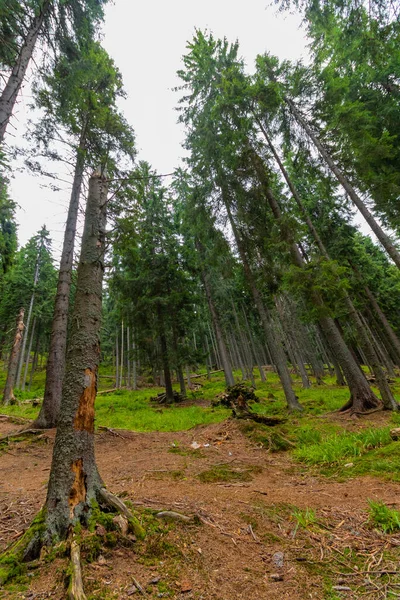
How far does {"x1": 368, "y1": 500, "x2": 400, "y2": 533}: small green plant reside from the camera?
8.67 ft

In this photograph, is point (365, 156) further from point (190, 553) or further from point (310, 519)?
point (190, 553)

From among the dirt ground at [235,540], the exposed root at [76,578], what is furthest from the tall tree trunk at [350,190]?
the exposed root at [76,578]

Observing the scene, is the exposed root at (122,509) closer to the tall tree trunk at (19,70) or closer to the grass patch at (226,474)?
the grass patch at (226,474)

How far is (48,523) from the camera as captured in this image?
88.0 inches

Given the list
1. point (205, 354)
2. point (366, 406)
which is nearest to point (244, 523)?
point (366, 406)

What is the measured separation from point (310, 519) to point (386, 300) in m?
29.3

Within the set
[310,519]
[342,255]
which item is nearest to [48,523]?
[310,519]

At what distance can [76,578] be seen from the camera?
1.71 metres

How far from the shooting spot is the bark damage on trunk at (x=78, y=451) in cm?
214

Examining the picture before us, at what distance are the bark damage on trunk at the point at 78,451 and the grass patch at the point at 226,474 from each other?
2361 mm

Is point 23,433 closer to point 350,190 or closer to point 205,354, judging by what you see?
point 205,354

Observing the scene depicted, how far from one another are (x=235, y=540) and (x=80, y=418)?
1.94 metres

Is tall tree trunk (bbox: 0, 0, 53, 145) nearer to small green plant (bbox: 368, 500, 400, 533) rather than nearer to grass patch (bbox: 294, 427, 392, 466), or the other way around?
small green plant (bbox: 368, 500, 400, 533)

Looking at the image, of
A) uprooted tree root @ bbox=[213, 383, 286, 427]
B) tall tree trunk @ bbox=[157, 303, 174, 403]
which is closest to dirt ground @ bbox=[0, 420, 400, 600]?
uprooted tree root @ bbox=[213, 383, 286, 427]
